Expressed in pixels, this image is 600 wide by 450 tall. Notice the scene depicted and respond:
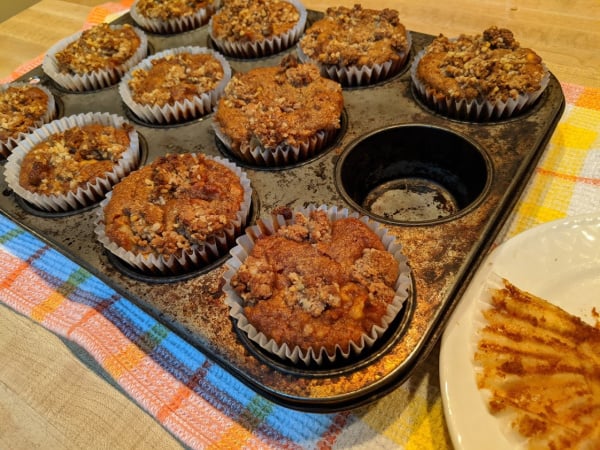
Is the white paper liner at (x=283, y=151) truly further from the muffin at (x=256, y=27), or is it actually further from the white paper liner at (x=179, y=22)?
the white paper liner at (x=179, y=22)

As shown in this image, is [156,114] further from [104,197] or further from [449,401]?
[449,401]

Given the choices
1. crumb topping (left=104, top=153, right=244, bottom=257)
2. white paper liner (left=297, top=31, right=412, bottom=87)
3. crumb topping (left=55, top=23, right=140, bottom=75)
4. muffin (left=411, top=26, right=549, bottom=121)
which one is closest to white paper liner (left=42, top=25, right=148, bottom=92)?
crumb topping (left=55, top=23, right=140, bottom=75)

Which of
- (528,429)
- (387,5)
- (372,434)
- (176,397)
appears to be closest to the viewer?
(528,429)

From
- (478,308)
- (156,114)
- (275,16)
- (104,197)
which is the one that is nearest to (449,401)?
(478,308)

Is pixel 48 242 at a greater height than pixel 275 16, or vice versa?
pixel 275 16

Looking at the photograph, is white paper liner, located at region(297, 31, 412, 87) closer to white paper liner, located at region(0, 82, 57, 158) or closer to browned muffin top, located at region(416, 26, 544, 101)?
browned muffin top, located at region(416, 26, 544, 101)

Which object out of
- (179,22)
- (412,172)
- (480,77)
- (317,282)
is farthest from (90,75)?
(480,77)

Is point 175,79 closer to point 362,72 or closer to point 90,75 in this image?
point 90,75
